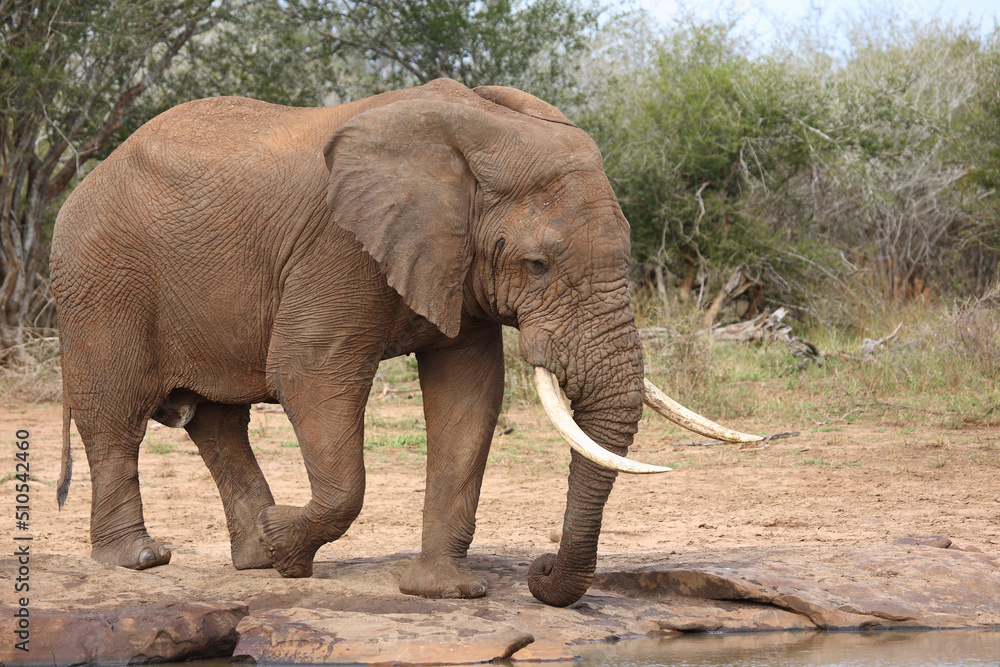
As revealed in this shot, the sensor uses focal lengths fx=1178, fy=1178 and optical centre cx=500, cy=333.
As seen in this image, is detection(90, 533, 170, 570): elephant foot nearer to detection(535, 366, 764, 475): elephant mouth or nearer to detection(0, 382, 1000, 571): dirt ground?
detection(0, 382, 1000, 571): dirt ground

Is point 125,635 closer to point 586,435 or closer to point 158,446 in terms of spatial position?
→ point 586,435

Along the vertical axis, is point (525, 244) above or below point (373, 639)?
above

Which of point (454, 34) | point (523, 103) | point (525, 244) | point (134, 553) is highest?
point (454, 34)

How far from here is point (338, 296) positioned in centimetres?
496

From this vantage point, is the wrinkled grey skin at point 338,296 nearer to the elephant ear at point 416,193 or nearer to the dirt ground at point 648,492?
the elephant ear at point 416,193

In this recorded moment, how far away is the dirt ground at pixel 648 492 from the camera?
6.97 m

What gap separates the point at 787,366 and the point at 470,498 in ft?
24.2

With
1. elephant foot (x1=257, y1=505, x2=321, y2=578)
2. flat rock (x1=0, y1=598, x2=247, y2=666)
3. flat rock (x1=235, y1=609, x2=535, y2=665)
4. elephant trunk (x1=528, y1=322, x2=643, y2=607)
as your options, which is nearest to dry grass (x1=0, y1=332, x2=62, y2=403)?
elephant foot (x1=257, y1=505, x2=321, y2=578)

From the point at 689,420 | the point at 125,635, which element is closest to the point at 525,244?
the point at 689,420

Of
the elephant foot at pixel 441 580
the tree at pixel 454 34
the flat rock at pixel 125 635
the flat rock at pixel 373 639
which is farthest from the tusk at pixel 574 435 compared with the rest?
the tree at pixel 454 34

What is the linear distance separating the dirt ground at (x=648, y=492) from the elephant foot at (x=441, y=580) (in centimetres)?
104

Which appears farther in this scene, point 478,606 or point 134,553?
point 134,553

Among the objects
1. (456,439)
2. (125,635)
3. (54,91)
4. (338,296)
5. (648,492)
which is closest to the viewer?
(125,635)

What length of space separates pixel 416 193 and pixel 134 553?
7.68ft
